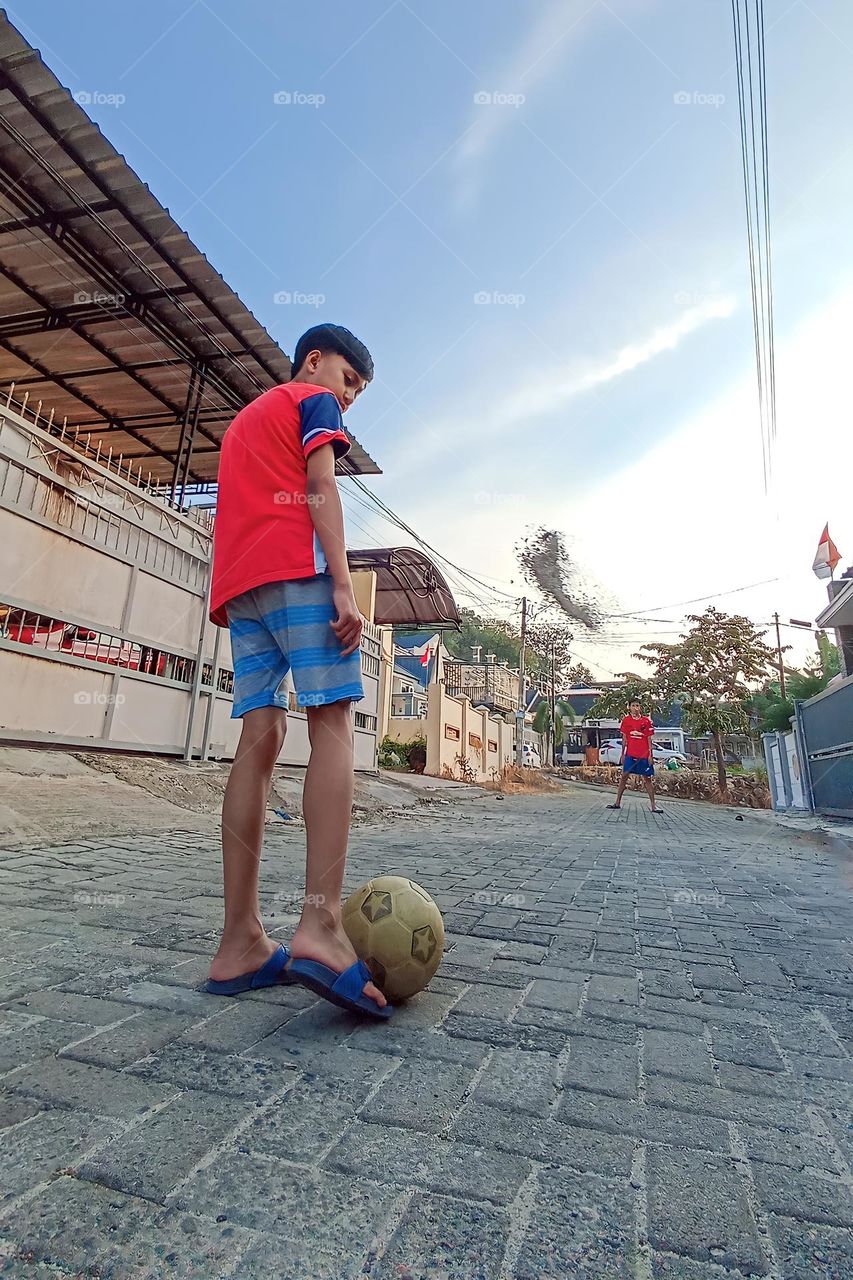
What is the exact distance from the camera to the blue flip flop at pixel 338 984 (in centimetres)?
154

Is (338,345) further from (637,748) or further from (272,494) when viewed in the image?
(637,748)

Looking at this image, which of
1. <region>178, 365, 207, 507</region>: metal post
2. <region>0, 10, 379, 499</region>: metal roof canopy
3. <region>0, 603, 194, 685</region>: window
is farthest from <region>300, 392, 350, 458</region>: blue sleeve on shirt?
<region>178, 365, 207, 507</region>: metal post

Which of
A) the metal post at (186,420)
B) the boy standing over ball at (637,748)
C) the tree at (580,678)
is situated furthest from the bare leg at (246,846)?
the tree at (580,678)

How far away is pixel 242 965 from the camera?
1.78 meters

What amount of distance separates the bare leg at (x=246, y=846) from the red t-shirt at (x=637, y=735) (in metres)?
11.6

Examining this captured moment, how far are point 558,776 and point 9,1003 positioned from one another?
30783mm

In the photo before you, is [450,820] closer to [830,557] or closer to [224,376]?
[224,376]

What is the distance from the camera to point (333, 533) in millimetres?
1878

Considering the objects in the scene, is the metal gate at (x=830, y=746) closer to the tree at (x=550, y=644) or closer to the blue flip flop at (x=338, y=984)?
the blue flip flop at (x=338, y=984)

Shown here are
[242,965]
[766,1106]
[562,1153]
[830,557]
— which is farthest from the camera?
[830,557]

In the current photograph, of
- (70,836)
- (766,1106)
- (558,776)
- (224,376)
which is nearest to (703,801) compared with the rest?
(558,776)

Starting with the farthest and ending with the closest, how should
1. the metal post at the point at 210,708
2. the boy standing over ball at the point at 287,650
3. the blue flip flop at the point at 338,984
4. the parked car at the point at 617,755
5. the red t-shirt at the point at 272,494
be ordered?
the parked car at the point at 617,755
the metal post at the point at 210,708
the red t-shirt at the point at 272,494
the boy standing over ball at the point at 287,650
the blue flip flop at the point at 338,984

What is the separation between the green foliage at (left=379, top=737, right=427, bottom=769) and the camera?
20766mm

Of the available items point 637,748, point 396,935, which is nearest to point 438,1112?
point 396,935
